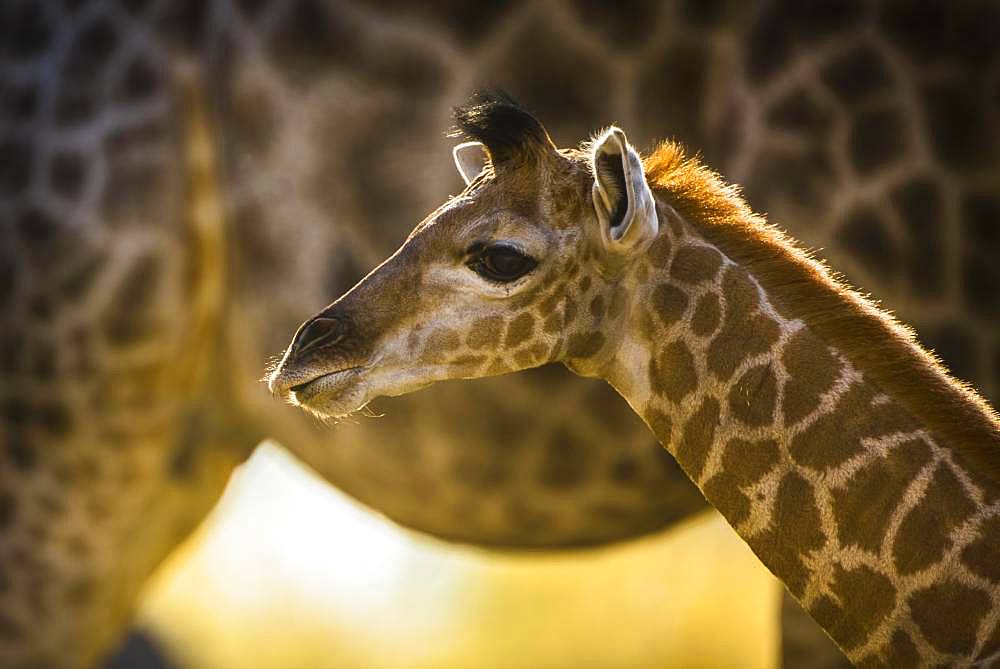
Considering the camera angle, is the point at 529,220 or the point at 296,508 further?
the point at 296,508

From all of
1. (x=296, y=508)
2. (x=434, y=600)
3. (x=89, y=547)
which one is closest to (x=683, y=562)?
(x=434, y=600)

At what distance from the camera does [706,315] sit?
2848 millimetres

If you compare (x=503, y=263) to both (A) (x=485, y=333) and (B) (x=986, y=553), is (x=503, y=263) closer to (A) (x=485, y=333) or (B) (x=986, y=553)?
(A) (x=485, y=333)

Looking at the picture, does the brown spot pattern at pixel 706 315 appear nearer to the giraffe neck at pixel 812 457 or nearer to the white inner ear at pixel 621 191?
the giraffe neck at pixel 812 457

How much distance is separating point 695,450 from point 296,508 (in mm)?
5915

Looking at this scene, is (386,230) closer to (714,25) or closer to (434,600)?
(714,25)

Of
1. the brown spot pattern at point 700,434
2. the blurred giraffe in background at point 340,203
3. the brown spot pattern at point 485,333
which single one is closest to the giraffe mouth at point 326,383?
the brown spot pattern at point 485,333

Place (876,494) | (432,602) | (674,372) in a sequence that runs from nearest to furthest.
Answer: (876,494) < (674,372) < (432,602)

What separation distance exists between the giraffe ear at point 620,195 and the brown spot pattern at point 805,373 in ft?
1.18

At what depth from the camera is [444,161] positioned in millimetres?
4129

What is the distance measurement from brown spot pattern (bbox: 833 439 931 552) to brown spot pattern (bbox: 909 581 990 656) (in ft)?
0.42

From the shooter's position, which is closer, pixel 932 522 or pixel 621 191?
pixel 932 522

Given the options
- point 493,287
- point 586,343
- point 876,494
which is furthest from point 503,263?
point 876,494

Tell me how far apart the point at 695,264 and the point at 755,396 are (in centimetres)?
29
